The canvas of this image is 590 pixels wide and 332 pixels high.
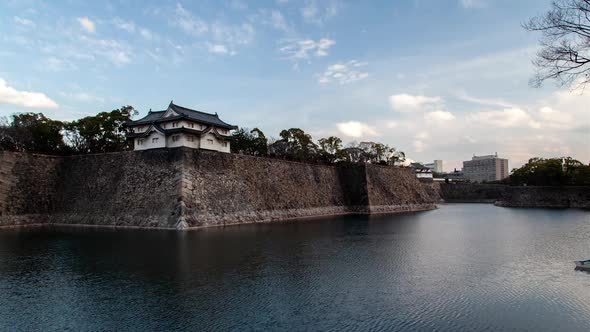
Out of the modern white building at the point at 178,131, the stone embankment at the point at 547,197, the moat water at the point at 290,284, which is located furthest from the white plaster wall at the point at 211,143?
the stone embankment at the point at 547,197

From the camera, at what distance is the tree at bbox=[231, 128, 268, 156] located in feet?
121

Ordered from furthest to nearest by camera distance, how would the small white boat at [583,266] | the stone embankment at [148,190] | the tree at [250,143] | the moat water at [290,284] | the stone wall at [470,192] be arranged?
the stone wall at [470,192] < the tree at [250,143] < the stone embankment at [148,190] < the small white boat at [583,266] < the moat water at [290,284]

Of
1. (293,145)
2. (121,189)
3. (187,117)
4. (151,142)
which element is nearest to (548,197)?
(293,145)

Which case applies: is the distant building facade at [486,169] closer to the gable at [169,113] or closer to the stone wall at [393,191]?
the stone wall at [393,191]

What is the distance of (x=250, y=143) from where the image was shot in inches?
1449

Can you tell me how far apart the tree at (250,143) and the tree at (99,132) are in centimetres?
944

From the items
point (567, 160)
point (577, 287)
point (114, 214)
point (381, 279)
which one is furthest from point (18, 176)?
point (567, 160)

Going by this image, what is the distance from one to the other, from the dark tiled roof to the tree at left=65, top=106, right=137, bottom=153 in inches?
141

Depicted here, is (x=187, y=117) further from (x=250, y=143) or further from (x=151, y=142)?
(x=250, y=143)

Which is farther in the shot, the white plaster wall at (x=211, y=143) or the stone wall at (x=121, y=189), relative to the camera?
the white plaster wall at (x=211, y=143)

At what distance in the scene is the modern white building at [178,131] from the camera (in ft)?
82.8

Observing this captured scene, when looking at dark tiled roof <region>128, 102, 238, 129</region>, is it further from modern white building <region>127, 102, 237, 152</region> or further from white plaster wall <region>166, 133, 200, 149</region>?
white plaster wall <region>166, 133, 200, 149</region>

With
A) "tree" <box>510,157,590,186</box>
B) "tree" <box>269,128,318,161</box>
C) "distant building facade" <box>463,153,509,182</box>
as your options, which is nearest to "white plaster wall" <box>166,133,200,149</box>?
"tree" <box>269,128,318,161</box>

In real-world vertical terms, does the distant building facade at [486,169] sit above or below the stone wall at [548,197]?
above
